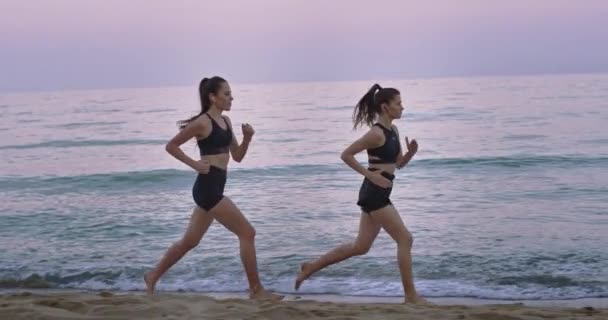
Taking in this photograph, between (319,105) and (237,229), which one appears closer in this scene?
(237,229)

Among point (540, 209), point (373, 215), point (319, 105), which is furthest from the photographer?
point (319, 105)

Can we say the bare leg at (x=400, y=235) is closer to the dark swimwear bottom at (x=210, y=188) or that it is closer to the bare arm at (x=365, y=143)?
the bare arm at (x=365, y=143)

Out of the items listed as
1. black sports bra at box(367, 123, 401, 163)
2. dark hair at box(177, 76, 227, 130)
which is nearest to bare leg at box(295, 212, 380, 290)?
black sports bra at box(367, 123, 401, 163)

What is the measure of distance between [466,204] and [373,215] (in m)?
7.16

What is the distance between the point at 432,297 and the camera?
7.65m

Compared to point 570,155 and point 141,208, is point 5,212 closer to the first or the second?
point 141,208

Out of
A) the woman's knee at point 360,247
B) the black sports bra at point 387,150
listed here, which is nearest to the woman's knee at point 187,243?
the woman's knee at point 360,247

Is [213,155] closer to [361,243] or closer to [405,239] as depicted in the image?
[361,243]

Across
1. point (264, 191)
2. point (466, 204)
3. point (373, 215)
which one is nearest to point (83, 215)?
point (264, 191)

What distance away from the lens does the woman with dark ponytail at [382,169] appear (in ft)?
20.9

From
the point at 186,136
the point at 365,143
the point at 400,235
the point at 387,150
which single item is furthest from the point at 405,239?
the point at 186,136

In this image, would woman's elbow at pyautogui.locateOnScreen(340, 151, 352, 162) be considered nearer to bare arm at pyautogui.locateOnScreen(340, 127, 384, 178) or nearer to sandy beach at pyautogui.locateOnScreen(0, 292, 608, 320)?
bare arm at pyautogui.locateOnScreen(340, 127, 384, 178)

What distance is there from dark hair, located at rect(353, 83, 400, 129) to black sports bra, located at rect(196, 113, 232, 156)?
1040 millimetres

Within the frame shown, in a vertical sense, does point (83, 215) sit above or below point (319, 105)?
below
